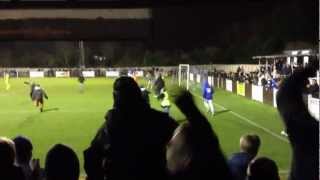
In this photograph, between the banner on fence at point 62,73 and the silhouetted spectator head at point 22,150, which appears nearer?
the silhouetted spectator head at point 22,150

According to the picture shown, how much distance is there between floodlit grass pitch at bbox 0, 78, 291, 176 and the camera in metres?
21.7

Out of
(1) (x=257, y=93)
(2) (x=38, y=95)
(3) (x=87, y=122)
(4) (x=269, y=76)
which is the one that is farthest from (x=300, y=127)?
(4) (x=269, y=76)

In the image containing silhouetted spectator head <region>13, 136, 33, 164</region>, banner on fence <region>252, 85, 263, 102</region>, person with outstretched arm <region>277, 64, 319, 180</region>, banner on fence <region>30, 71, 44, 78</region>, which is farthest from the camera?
banner on fence <region>30, 71, 44, 78</region>

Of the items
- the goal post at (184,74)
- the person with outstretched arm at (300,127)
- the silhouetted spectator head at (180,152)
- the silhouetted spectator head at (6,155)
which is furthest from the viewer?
the goal post at (184,74)

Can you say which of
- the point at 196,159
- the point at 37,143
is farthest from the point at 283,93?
the point at 37,143

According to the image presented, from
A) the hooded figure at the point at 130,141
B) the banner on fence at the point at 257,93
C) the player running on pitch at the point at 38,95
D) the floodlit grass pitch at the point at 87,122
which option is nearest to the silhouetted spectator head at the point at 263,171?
the hooded figure at the point at 130,141

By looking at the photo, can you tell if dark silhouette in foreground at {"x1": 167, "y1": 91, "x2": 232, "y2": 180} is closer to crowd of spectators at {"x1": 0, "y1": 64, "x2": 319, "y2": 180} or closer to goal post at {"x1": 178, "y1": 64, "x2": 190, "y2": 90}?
crowd of spectators at {"x1": 0, "y1": 64, "x2": 319, "y2": 180}

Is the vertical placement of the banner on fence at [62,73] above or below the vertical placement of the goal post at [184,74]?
below

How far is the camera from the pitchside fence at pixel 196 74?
39.7m

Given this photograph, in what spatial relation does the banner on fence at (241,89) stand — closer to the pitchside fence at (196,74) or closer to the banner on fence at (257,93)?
Answer: the pitchside fence at (196,74)

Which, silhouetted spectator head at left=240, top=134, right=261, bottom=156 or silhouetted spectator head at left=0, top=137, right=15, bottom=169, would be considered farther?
silhouetted spectator head at left=240, top=134, right=261, bottom=156

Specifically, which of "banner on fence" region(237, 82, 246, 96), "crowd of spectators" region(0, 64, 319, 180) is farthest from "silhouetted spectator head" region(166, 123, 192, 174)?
"banner on fence" region(237, 82, 246, 96)

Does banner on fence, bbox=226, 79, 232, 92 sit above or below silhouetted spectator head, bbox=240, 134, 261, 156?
below

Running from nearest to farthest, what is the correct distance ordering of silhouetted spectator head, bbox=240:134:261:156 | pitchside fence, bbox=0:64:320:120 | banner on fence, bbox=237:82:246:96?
1. silhouetted spectator head, bbox=240:134:261:156
2. pitchside fence, bbox=0:64:320:120
3. banner on fence, bbox=237:82:246:96
